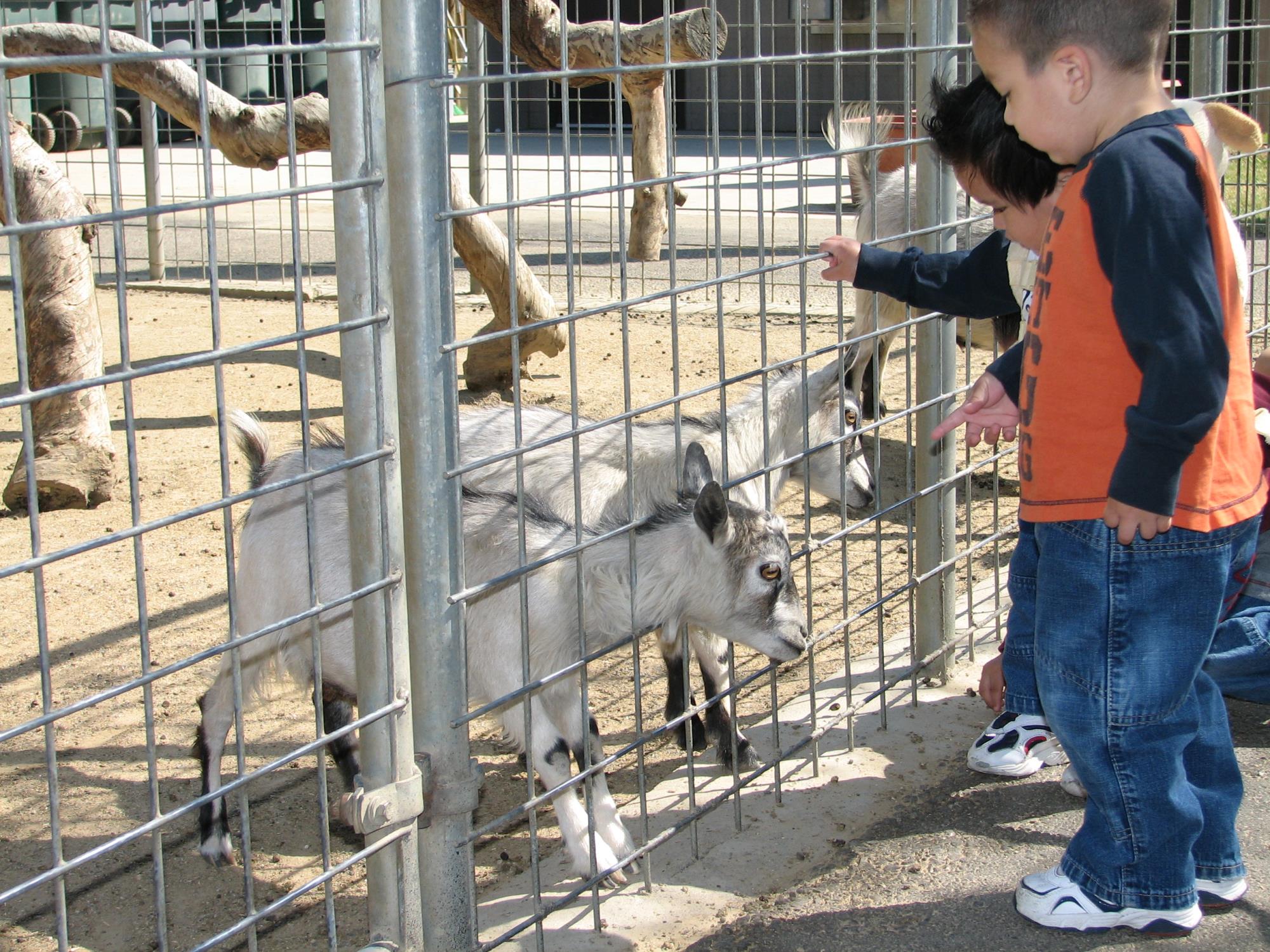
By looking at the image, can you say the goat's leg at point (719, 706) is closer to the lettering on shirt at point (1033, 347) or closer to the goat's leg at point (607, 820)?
the goat's leg at point (607, 820)

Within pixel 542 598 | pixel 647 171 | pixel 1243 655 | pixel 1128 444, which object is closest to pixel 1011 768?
pixel 1243 655

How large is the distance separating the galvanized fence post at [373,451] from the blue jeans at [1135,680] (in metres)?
1.20

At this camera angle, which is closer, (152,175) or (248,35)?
(152,175)

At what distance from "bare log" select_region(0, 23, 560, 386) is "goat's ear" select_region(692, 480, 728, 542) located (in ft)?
8.23

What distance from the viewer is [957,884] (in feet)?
9.61

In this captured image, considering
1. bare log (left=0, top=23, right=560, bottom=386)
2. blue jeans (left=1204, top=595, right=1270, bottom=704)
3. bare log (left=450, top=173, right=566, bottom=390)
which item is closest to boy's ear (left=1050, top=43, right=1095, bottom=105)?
blue jeans (left=1204, top=595, right=1270, bottom=704)

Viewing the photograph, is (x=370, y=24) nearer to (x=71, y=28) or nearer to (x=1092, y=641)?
(x=1092, y=641)

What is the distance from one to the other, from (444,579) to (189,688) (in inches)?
88.7

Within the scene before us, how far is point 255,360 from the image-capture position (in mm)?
8336

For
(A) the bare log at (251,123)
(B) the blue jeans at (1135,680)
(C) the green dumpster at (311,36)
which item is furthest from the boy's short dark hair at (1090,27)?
(C) the green dumpster at (311,36)

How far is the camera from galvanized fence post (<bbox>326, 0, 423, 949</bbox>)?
205 centimetres

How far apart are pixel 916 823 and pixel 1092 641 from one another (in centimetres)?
93

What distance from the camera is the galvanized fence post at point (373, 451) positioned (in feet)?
6.73

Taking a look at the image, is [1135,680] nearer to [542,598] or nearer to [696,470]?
[542,598]
